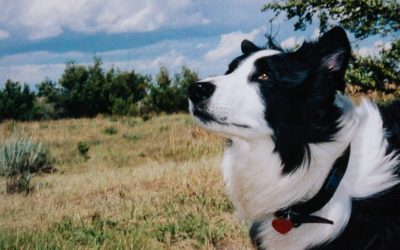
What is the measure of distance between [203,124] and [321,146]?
2.20 feet

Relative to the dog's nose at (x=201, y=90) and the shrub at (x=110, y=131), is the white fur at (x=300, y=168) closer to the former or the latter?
the dog's nose at (x=201, y=90)

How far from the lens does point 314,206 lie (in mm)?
3092

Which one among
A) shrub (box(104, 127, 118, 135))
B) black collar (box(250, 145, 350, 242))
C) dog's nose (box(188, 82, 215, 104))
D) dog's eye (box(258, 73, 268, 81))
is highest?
dog's eye (box(258, 73, 268, 81))

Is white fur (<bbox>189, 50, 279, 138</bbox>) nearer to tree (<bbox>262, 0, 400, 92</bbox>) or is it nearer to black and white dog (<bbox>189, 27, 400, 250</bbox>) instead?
black and white dog (<bbox>189, 27, 400, 250</bbox>)

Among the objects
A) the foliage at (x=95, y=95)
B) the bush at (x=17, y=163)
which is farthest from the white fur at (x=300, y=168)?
the foliage at (x=95, y=95)

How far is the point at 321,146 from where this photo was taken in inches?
120

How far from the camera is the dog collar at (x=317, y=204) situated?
305 cm

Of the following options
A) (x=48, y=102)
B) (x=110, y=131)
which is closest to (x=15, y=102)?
(x=48, y=102)

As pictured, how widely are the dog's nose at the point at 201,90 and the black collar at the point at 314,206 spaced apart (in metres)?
0.80

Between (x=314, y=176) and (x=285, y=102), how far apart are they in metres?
0.45

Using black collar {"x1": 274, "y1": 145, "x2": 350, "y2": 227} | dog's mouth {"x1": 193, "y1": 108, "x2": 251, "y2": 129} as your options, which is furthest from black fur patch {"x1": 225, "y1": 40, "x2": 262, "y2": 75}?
black collar {"x1": 274, "y1": 145, "x2": 350, "y2": 227}

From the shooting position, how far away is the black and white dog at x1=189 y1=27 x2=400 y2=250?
3.02 meters

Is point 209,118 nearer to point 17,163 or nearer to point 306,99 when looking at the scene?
point 306,99

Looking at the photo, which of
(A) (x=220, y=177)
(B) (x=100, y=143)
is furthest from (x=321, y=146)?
(B) (x=100, y=143)
